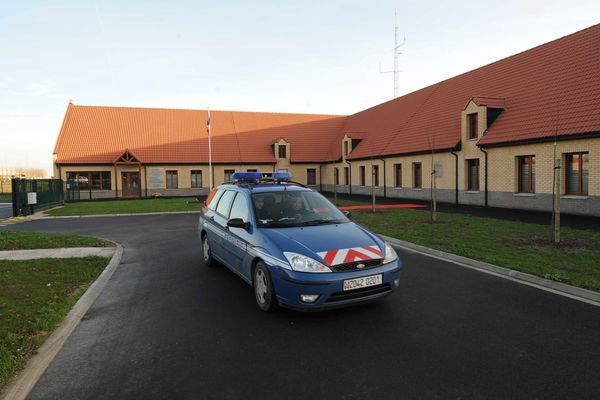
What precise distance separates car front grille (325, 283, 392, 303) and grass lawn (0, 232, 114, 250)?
8040 millimetres

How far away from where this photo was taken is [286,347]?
4227 mm

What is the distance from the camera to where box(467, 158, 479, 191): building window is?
21.7 m

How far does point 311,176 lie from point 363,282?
36.7 m

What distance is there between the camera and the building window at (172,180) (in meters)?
37.1

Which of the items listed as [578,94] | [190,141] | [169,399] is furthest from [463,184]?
[190,141]

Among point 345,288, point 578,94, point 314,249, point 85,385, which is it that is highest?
point 578,94

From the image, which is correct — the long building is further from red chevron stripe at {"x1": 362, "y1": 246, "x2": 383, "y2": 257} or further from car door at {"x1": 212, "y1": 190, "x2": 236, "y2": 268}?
car door at {"x1": 212, "y1": 190, "x2": 236, "y2": 268}

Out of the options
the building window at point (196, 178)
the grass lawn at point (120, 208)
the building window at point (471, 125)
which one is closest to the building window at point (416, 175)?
the building window at point (471, 125)

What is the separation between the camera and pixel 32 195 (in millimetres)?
21328

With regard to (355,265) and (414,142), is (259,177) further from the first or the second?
(414,142)

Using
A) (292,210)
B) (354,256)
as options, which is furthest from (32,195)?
(354,256)

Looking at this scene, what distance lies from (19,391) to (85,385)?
1.63ft

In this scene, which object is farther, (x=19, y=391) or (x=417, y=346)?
(x=417, y=346)

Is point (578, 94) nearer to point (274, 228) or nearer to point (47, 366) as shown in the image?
point (274, 228)
